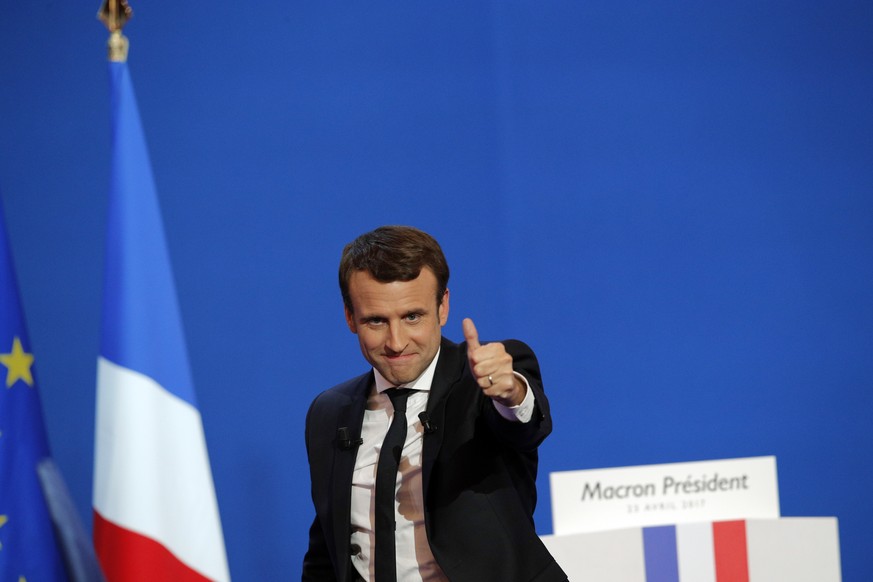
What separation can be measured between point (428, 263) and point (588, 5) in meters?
1.78

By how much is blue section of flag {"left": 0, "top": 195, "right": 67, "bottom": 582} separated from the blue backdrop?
1.09 metres

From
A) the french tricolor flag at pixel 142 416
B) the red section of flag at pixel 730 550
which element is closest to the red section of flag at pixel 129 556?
→ the french tricolor flag at pixel 142 416

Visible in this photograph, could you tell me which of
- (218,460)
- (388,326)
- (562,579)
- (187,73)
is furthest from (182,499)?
(187,73)

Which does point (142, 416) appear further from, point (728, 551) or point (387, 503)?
point (728, 551)

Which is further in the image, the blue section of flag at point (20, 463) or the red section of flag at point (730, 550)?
the red section of flag at point (730, 550)

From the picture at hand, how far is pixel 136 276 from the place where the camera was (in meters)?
1.98

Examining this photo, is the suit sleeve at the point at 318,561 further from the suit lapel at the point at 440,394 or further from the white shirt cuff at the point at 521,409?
the white shirt cuff at the point at 521,409

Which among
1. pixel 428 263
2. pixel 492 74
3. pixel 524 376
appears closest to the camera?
pixel 524 376

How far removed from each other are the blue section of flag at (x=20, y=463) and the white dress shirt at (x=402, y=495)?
1.95ft

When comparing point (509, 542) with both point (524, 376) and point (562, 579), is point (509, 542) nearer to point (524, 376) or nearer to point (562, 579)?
point (562, 579)

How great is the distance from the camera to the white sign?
2.98m

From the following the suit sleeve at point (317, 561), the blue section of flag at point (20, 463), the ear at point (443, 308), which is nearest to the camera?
the blue section of flag at point (20, 463)

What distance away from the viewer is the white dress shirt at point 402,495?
1.96m

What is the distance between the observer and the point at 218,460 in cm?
304
